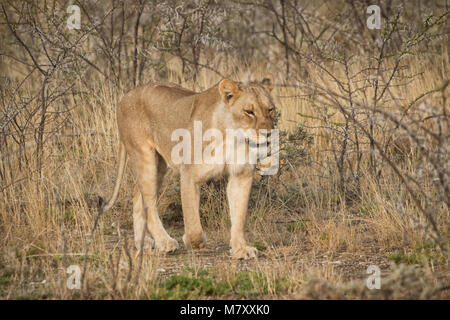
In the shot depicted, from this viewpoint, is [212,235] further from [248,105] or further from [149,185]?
[248,105]

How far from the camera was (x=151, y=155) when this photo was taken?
5.27m

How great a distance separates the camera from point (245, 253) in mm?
4512

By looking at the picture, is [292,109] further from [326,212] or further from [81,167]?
[81,167]

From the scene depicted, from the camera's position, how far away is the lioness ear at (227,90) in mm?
4438

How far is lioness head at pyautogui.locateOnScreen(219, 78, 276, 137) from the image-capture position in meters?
4.41

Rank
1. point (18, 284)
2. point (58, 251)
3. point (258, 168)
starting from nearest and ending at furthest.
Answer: point (18, 284) → point (58, 251) → point (258, 168)

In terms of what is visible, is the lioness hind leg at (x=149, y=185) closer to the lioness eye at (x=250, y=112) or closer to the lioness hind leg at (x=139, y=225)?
the lioness hind leg at (x=139, y=225)

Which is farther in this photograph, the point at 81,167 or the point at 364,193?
the point at 81,167

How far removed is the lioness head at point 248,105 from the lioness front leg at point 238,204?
0.41 m

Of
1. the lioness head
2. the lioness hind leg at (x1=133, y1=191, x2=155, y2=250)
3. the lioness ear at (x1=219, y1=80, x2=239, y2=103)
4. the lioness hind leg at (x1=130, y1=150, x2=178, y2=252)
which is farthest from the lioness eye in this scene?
the lioness hind leg at (x1=133, y1=191, x2=155, y2=250)

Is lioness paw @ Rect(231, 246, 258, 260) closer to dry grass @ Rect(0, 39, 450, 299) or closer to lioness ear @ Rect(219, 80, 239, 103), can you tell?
dry grass @ Rect(0, 39, 450, 299)

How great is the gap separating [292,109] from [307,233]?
2.57m
